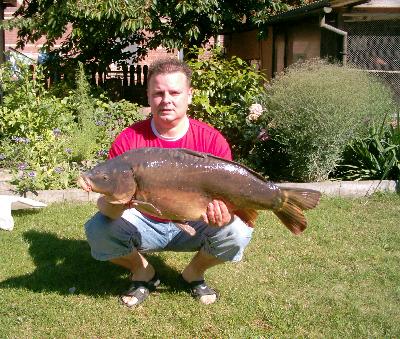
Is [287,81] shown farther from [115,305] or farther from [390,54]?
[115,305]

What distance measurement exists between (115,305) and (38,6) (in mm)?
8670

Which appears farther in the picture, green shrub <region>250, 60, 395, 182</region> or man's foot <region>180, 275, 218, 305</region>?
green shrub <region>250, 60, 395, 182</region>

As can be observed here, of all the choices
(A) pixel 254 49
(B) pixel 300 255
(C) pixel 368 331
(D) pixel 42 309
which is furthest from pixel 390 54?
(D) pixel 42 309

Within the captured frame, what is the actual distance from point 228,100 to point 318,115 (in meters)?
1.85

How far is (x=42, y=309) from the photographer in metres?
3.75

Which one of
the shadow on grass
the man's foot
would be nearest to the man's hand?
the man's foot

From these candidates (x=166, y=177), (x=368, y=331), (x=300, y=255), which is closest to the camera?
(x=166, y=177)

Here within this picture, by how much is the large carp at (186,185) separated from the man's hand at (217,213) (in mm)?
31

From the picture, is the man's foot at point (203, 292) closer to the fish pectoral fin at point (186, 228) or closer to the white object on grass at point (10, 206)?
the fish pectoral fin at point (186, 228)

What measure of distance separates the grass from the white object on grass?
9cm

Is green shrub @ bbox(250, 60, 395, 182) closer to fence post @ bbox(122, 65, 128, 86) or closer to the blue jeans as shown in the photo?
the blue jeans

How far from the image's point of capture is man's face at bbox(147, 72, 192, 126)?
3.53m

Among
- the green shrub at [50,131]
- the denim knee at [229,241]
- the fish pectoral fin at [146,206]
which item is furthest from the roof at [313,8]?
the fish pectoral fin at [146,206]

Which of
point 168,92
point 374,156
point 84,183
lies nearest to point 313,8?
point 374,156
